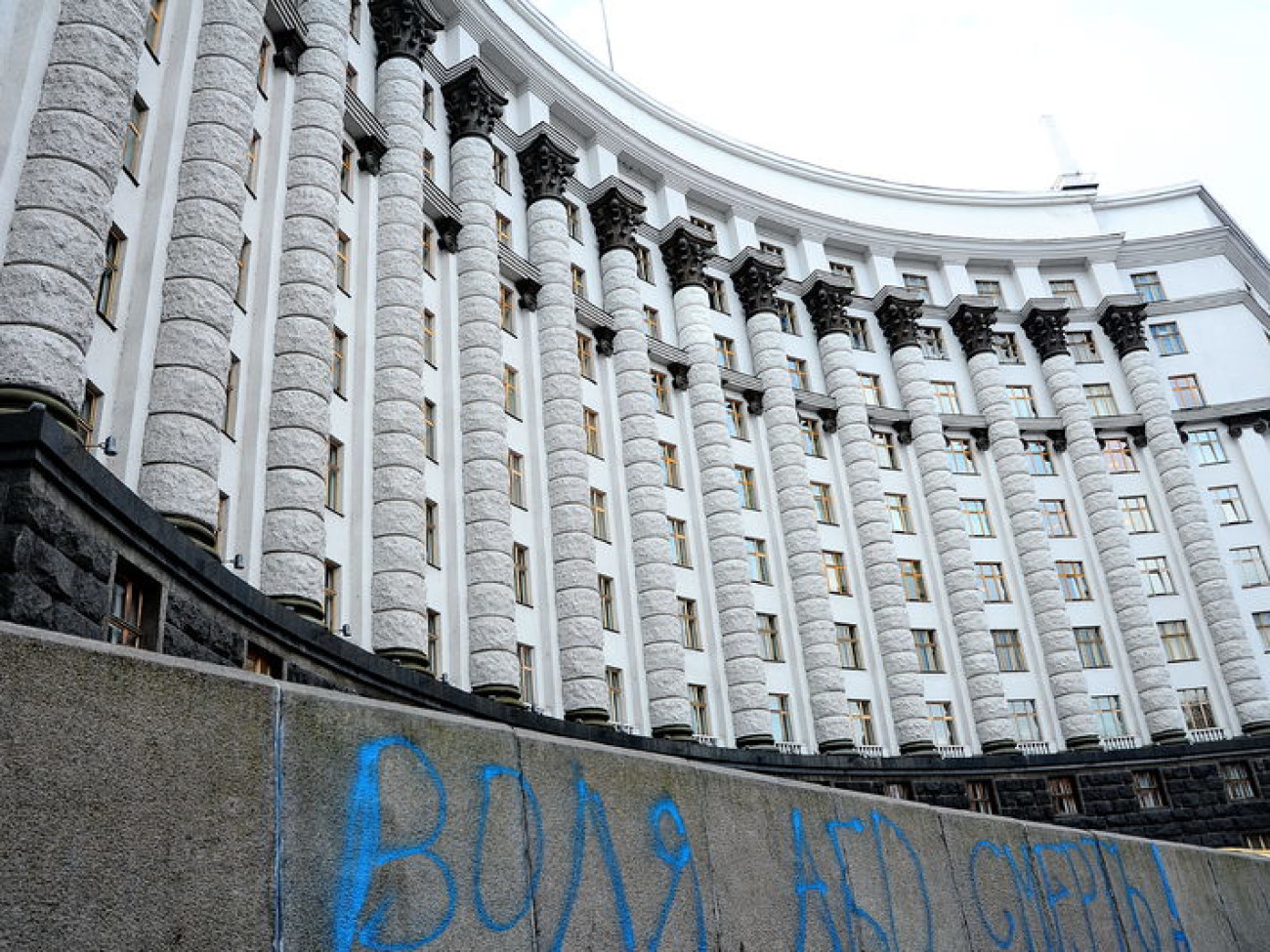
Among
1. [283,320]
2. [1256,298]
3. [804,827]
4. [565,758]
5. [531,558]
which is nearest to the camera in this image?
[565,758]

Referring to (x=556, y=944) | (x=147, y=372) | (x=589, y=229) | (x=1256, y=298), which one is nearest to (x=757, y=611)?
(x=589, y=229)

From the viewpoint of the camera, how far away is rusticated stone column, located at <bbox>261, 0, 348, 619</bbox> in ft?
64.1

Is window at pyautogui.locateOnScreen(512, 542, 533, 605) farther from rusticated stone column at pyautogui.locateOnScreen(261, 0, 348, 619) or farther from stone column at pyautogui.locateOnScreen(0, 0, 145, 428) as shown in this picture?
stone column at pyautogui.locateOnScreen(0, 0, 145, 428)

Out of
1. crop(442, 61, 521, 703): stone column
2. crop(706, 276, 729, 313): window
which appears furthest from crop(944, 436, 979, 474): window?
crop(442, 61, 521, 703): stone column

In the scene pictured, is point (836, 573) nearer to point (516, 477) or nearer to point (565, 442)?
point (565, 442)

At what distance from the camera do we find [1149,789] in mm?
41062

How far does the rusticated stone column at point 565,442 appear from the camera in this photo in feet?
95.9

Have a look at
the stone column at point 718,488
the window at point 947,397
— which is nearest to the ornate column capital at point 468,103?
the stone column at point 718,488

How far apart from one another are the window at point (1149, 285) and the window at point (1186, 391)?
4728 millimetres

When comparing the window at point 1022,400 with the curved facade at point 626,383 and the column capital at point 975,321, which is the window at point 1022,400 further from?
the column capital at point 975,321

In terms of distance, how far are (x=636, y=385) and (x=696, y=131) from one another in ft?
53.7

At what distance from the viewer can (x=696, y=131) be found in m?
47.5

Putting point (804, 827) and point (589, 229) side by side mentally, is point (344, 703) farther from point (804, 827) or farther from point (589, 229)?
point (589, 229)

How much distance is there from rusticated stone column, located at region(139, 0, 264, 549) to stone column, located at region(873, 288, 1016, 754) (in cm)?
3218
